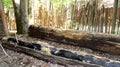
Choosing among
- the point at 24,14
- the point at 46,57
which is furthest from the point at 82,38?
the point at 24,14

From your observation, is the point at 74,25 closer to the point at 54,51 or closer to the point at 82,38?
the point at 82,38

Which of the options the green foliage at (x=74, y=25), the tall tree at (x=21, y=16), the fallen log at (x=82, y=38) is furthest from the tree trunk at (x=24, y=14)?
the green foliage at (x=74, y=25)

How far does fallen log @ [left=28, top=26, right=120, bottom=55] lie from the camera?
3.17 m

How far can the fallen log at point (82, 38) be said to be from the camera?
317cm

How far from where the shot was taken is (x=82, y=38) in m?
3.54

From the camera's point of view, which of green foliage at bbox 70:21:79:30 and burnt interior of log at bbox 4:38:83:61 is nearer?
burnt interior of log at bbox 4:38:83:61

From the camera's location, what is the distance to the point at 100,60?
2631 mm

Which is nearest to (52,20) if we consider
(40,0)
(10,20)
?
(40,0)

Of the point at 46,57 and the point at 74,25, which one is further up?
the point at 74,25

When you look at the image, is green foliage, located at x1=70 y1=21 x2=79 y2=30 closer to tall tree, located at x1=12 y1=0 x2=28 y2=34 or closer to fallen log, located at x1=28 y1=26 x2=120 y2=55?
fallen log, located at x1=28 y1=26 x2=120 y2=55

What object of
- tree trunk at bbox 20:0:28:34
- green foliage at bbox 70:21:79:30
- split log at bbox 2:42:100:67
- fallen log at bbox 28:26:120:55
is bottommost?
split log at bbox 2:42:100:67

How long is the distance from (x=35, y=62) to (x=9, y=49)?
981 millimetres

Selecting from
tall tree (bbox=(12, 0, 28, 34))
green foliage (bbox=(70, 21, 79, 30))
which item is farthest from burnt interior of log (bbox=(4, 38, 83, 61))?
green foliage (bbox=(70, 21, 79, 30))

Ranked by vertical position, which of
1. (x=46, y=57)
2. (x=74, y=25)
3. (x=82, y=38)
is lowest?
Answer: (x=46, y=57)
